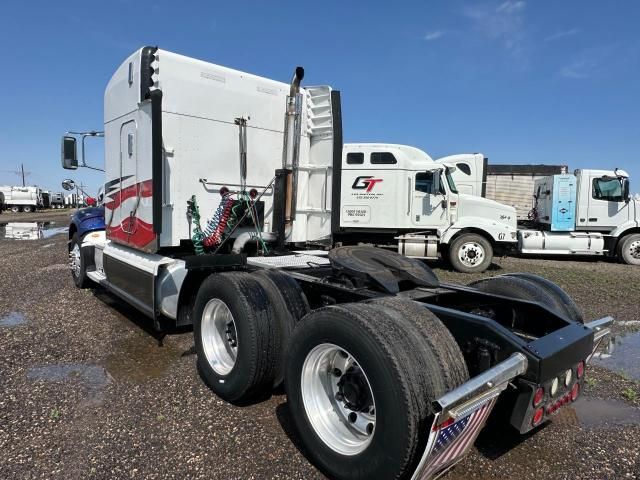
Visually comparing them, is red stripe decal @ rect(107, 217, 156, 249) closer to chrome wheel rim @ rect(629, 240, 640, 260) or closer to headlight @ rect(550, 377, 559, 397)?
headlight @ rect(550, 377, 559, 397)

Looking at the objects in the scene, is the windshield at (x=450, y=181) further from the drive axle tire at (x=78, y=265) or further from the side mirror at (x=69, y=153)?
the drive axle tire at (x=78, y=265)

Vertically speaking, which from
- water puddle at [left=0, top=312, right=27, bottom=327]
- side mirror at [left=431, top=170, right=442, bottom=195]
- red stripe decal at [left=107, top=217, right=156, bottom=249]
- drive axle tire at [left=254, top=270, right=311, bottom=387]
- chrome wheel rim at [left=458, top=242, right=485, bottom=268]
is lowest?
water puddle at [left=0, top=312, right=27, bottom=327]

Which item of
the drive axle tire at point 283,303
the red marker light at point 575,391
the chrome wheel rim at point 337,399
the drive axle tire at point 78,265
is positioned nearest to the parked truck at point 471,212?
the drive axle tire at point 78,265

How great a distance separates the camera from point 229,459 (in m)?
2.86

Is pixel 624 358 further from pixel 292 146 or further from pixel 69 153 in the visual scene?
pixel 69 153

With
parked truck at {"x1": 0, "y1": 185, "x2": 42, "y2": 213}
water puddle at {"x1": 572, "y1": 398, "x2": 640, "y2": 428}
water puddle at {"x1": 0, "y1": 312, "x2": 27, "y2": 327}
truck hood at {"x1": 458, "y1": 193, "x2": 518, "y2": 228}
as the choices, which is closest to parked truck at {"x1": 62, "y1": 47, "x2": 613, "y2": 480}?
water puddle at {"x1": 572, "y1": 398, "x2": 640, "y2": 428}

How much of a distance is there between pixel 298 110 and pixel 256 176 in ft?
3.26

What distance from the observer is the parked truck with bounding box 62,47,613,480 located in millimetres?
2332

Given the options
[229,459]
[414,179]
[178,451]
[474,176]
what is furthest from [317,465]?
[474,176]

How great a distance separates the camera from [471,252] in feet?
40.4

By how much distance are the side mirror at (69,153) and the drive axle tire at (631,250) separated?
1530 cm

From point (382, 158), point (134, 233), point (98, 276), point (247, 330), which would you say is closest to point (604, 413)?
point (247, 330)

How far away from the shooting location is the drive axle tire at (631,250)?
1427 centimetres

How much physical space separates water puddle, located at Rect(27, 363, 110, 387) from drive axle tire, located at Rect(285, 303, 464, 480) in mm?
2158
